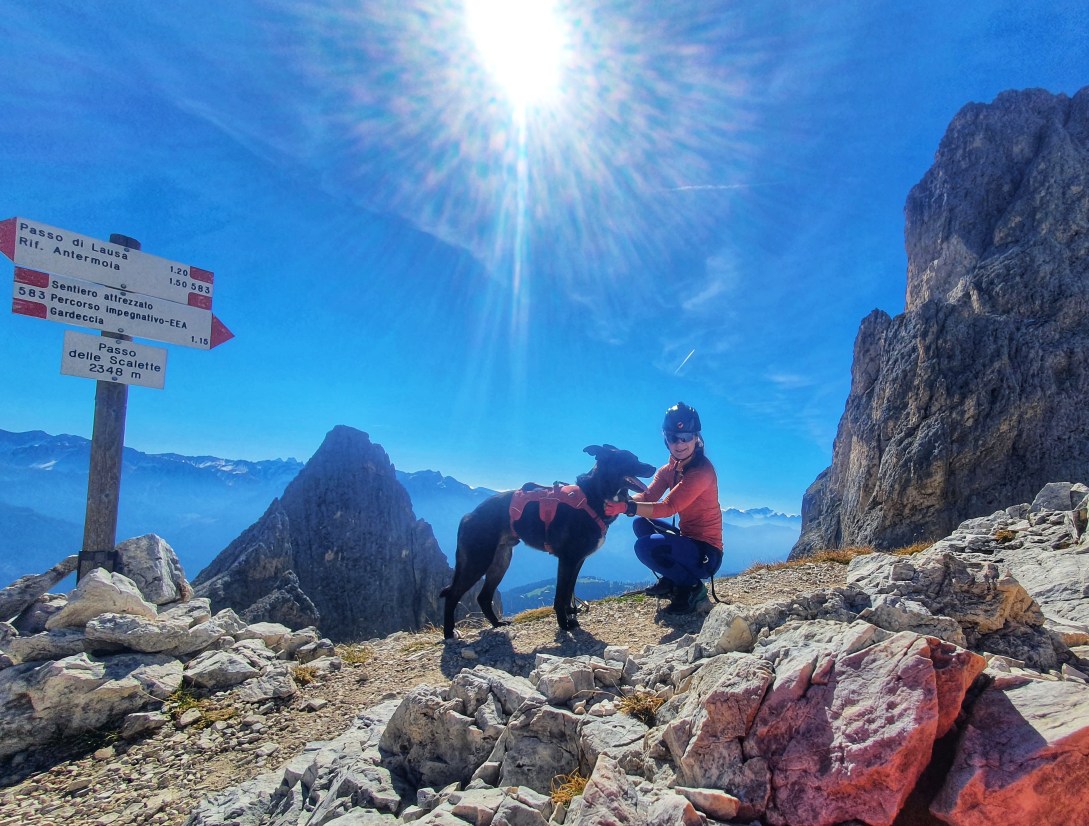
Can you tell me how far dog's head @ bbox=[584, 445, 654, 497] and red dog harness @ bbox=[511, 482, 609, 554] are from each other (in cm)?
35

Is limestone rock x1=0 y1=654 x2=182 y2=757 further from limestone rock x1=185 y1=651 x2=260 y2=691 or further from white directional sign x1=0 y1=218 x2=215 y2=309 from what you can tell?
white directional sign x1=0 y1=218 x2=215 y2=309

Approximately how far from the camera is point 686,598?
7.19 meters

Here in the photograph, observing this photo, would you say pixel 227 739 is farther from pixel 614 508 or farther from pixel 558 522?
pixel 614 508

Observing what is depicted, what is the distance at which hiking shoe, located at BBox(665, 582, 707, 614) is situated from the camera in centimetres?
712

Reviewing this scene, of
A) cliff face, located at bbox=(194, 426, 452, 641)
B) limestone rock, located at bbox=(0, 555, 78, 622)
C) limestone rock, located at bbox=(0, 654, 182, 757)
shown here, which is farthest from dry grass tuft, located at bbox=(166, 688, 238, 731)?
cliff face, located at bbox=(194, 426, 452, 641)

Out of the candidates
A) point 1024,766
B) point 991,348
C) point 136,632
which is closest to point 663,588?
point 1024,766

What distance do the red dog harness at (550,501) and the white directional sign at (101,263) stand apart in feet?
17.5

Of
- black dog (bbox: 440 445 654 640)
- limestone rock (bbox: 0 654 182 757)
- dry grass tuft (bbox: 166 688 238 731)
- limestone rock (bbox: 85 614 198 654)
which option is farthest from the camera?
black dog (bbox: 440 445 654 640)

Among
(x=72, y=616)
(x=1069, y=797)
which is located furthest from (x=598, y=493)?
(x=72, y=616)

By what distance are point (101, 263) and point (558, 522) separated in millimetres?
6873

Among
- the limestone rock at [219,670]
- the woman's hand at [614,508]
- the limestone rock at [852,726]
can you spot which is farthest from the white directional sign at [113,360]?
the limestone rock at [852,726]

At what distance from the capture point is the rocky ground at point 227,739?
12.7ft

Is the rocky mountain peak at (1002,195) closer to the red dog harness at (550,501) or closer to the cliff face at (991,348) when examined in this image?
the cliff face at (991,348)

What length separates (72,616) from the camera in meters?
5.62
